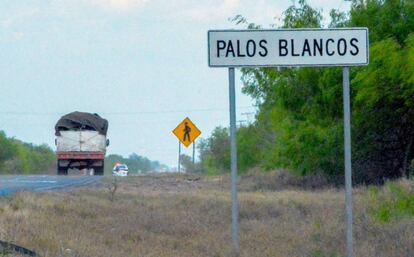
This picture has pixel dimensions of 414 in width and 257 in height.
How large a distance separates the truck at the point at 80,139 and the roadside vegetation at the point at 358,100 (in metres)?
19.0

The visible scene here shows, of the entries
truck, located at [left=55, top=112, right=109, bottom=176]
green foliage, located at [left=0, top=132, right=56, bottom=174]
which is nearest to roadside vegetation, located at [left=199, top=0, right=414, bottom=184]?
truck, located at [left=55, top=112, right=109, bottom=176]

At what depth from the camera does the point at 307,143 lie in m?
33.0

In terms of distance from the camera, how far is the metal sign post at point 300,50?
11742mm

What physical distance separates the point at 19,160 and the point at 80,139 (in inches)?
1882

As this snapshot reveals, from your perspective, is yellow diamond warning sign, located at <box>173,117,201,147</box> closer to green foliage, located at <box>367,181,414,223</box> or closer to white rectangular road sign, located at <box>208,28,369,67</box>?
green foliage, located at <box>367,181,414,223</box>

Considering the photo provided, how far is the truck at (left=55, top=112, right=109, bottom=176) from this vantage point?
52.8 m

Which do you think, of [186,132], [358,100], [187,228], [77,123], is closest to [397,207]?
[187,228]

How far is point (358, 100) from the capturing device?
77.9 feet

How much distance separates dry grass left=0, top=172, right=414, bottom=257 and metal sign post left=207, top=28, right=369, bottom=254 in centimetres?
197

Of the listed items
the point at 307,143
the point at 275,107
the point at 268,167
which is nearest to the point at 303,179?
the point at 307,143

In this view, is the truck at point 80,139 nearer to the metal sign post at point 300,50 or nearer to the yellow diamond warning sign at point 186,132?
the yellow diamond warning sign at point 186,132

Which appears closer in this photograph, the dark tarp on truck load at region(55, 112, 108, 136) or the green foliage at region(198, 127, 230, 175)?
the dark tarp on truck load at region(55, 112, 108, 136)

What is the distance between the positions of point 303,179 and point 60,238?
71.7 ft

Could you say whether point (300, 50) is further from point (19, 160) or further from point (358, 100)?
point (19, 160)
